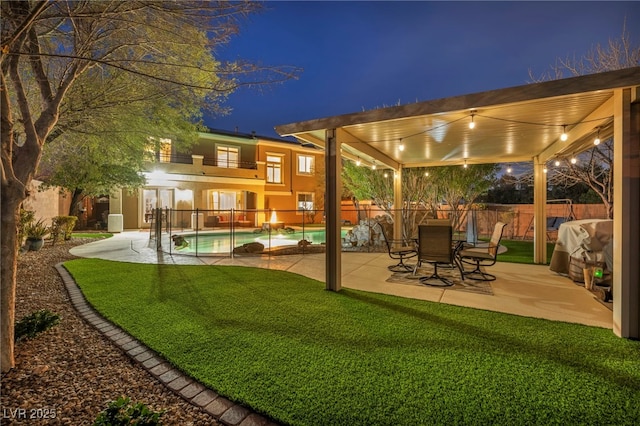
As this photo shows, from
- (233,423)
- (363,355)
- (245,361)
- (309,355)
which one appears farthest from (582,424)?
(245,361)

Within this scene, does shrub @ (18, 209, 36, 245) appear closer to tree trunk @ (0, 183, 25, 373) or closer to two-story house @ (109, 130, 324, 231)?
two-story house @ (109, 130, 324, 231)

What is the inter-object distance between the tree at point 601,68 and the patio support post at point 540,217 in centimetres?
316

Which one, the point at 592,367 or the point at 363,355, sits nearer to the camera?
the point at 592,367

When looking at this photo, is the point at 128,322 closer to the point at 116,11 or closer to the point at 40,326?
the point at 40,326

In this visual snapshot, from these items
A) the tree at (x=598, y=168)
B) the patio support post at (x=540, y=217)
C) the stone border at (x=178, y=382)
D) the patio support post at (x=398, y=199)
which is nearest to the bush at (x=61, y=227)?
the stone border at (x=178, y=382)

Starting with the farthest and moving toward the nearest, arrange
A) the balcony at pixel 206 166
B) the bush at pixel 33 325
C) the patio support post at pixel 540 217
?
the balcony at pixel 206 166, the patio support post at pixel 540 217, the bush at pixel 33 325

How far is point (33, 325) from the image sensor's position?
10.8ft

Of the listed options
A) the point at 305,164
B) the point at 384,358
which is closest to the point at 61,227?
the point at 384,358

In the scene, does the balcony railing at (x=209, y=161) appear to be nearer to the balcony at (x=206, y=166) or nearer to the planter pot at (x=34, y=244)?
the balcony at (x=206, y=166)

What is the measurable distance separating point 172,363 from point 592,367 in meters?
3.89

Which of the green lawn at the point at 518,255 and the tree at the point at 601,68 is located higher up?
the tree at the point at 601,68

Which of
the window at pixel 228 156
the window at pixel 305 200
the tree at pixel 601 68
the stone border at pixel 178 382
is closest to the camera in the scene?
the stone border at pixel 178 382

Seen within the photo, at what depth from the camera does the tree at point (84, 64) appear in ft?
8.68

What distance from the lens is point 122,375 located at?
2701 mm
